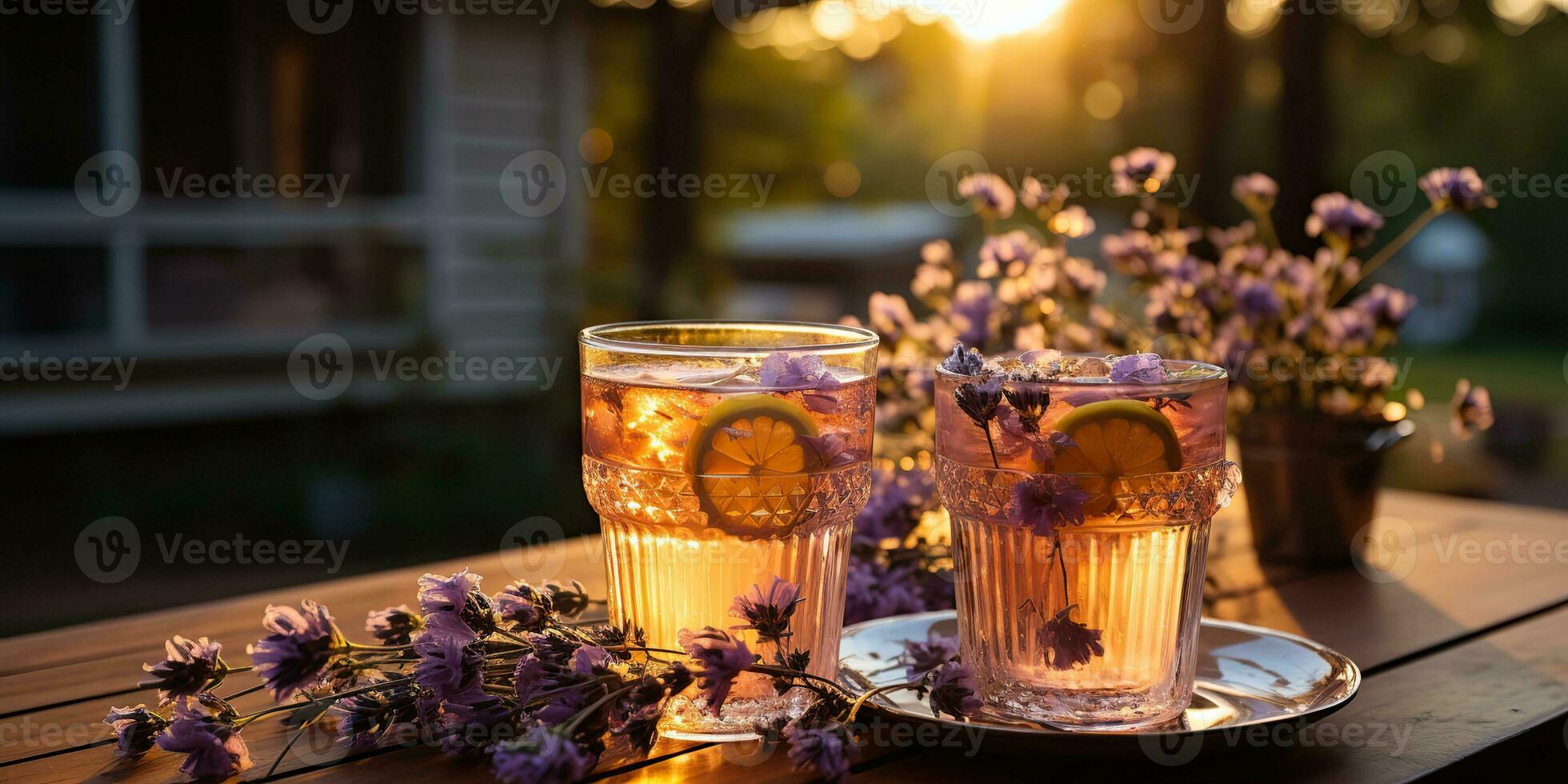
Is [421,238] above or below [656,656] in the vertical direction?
above

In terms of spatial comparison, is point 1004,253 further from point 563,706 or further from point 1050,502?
point 563,706

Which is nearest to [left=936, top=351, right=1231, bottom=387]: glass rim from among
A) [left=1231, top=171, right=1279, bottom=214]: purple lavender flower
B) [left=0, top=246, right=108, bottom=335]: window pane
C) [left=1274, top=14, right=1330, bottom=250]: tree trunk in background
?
[left=1231, top=171, right=1279, bottom=214]: purple lavender flower

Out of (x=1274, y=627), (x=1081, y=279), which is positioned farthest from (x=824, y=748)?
(x=1081, y=279)

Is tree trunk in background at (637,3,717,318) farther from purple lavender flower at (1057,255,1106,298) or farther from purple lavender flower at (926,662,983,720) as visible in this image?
purple lavender flower at (926,662,983,720)

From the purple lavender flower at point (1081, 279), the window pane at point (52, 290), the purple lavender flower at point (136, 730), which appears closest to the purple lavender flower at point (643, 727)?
the purple lavender flower at point (136, 730)

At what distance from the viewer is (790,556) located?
131 cm

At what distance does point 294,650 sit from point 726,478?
0.40 meters

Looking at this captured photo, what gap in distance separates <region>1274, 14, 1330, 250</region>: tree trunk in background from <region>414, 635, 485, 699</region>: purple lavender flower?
12.1 feet

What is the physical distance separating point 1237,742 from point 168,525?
655cm

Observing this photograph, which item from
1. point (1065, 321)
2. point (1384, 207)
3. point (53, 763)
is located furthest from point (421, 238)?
point (1384, 207)

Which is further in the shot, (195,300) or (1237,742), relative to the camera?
(195,300)

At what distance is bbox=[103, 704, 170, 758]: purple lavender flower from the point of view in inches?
49.1

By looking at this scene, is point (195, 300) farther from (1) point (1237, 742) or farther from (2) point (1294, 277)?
(1) point (1237, 742)

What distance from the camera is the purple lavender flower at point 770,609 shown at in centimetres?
120
